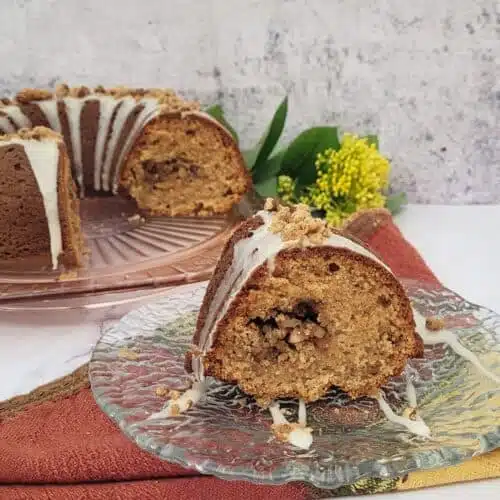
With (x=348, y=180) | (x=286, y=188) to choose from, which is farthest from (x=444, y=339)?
(x=286, y=188)

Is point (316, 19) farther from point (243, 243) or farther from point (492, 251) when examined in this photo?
point (243, 243)

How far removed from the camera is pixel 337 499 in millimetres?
1255

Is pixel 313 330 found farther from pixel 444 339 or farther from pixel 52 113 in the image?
pixel 52 113

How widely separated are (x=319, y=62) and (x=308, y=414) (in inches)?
66.9

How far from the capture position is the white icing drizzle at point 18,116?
2496mm

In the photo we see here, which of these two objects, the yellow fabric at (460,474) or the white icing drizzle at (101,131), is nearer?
the yellow fabric at (460,474)

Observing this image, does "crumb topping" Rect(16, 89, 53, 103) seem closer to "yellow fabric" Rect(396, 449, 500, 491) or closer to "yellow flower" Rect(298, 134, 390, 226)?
"yellow flower" Rect(298, 134, 390, 226)

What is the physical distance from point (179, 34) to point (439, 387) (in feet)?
6.22

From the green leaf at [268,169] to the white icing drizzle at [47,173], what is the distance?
78 centimetres

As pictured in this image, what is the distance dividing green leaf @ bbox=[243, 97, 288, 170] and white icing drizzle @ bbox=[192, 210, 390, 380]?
1.26 metres

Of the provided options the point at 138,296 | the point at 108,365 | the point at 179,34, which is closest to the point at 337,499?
the point at 108,365

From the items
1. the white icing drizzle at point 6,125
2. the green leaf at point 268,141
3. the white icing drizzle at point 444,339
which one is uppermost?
the white icing drizzle at point 6,125

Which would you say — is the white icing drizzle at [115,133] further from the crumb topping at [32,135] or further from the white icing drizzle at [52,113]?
the crumb topping at [32,135]

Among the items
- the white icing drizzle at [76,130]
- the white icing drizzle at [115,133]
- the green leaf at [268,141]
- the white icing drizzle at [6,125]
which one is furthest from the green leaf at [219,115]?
the white icing drizzle at [6,125]
